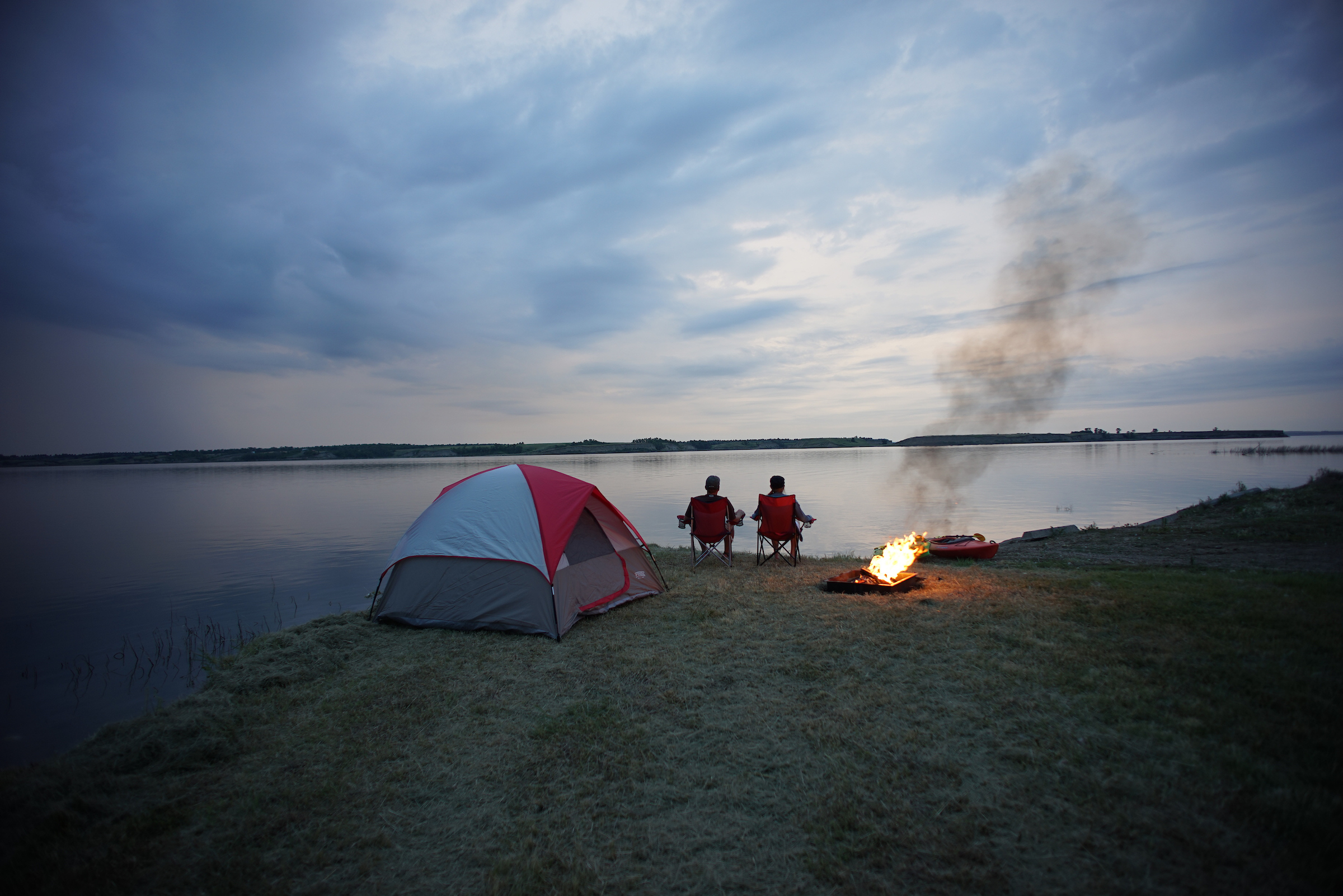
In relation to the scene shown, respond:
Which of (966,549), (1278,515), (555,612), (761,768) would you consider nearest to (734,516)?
(966,549)

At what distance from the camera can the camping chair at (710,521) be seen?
10.6m

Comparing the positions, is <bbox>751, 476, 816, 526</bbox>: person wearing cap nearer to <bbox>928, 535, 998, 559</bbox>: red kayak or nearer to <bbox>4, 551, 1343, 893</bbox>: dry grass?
<bbox>928, 535, 998, 559</bbox>: red kayak

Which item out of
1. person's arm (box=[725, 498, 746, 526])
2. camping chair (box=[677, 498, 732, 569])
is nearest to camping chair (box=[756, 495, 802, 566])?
person's arm (box=[725, 498, 746, 526])

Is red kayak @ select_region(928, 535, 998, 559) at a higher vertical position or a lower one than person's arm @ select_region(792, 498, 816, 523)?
lower

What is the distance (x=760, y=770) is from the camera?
3816 millimetres

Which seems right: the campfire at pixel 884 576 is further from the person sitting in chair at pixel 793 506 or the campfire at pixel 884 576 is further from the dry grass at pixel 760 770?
the dry grass at pixel 760 770

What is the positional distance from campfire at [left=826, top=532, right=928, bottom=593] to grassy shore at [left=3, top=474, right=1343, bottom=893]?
184 cm

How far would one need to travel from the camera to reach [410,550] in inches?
311

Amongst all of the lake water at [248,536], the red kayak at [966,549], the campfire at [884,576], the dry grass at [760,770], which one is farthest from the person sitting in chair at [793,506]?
the lake water at [248,536]

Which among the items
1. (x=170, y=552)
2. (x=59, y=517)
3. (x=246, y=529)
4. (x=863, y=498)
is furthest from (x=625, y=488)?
(x=59, y=517)

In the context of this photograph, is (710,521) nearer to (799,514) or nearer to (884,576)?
(799,514)

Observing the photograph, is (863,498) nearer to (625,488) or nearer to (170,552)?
(625,488)

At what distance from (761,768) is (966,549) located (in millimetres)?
8170

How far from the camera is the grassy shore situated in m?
2.90
